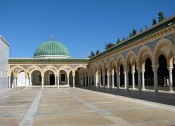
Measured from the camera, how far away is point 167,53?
20.0m

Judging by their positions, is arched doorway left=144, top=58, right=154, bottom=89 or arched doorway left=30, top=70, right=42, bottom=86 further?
arched doorway left=30, top=70, right=42, bottom=86

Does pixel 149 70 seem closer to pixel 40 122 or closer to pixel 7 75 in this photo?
pixel 7 75

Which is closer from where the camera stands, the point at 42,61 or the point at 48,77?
the point at 42,61

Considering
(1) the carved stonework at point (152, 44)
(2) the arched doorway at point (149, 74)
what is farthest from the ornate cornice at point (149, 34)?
(2) the arched doorway at point (149, 74)

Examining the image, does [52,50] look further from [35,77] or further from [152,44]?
[152,44]

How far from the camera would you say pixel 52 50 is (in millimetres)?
44844

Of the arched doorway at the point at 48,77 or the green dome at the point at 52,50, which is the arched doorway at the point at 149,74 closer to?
the arched doorway at the point at 48,77

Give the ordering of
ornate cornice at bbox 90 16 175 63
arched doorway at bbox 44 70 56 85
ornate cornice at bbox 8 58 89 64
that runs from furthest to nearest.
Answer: arched doorway at bbox 44 70 56 85 → ornate cornice at bbox 8 58 89 64 → ornate cornice at bbox 90 16 175 63

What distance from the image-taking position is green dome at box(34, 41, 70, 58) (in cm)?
4451

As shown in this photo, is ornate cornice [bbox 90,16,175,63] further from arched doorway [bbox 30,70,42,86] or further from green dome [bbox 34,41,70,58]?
arched doorway [bbox 30,70,42,86]

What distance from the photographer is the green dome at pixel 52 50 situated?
44.5 metres

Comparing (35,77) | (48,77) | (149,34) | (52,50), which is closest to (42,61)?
(48,77)

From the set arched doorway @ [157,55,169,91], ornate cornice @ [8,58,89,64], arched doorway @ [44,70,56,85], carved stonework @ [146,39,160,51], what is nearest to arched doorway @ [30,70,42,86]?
arched doorway @ [44,70,56,85]

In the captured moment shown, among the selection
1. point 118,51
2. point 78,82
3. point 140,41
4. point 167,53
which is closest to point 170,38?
point 140,41
